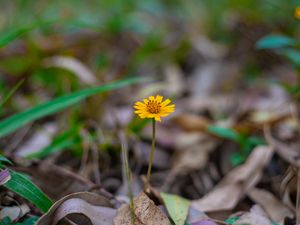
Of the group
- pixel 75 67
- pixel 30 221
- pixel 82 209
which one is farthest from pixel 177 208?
pixel 75 67

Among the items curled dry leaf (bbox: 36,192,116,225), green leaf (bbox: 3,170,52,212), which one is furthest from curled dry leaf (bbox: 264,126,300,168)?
green leaf (bbox: 3,170,52,212)

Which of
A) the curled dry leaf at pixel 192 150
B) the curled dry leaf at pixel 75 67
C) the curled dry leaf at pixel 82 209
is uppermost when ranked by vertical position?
the curled dry leaf at pixel 75 67

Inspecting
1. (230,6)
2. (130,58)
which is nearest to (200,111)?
(130,58)

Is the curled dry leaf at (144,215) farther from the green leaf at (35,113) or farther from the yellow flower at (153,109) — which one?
the green leaf at (35,113)

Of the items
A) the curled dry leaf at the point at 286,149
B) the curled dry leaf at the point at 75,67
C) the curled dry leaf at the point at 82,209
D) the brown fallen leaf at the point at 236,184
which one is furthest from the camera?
the curled dry leaf at the point at 75,67

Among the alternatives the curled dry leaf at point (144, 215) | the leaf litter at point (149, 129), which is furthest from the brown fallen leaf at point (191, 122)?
the curled dry leaf at point (144, 215)

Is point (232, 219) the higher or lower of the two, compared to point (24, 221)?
lower

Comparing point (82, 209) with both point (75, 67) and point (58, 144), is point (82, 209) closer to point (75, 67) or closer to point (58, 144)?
point (58, 144)

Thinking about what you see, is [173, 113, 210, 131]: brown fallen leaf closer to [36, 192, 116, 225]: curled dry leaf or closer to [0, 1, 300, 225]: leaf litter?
[0, 1, 300, 225]: leaf litter
